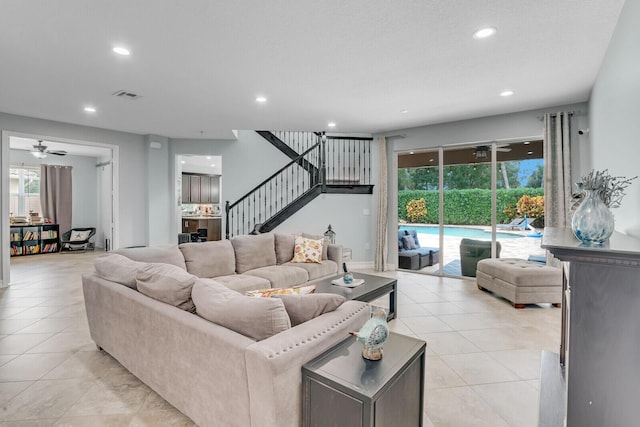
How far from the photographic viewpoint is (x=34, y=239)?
7.76m

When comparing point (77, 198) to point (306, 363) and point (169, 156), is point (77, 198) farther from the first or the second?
point (306, 363)

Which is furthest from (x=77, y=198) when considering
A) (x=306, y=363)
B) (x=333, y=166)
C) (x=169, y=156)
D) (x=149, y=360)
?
(x=306, y=363)

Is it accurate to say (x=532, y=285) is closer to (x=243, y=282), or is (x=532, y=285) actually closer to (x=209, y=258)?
(x=243, y=282)

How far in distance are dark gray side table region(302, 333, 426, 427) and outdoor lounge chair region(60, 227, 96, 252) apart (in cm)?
943

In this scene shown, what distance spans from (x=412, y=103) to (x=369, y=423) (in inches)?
163

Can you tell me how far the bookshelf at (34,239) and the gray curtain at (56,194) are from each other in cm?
26

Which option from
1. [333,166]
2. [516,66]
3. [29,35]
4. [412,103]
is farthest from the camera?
[333,166]

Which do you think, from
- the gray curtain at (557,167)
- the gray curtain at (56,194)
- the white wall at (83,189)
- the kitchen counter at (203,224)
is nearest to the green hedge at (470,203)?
the gray curtain at (557,167)

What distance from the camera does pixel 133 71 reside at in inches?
127

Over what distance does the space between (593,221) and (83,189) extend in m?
11.1

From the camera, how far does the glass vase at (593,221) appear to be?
145cm

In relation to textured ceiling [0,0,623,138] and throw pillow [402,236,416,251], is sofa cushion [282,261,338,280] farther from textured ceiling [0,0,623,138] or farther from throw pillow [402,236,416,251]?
textured ceiling [0,0,623,138]

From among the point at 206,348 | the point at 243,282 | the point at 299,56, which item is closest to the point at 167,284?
the point at 206,348

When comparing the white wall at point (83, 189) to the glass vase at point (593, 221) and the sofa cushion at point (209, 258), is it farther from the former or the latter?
the glass vase at point (593, 221)
